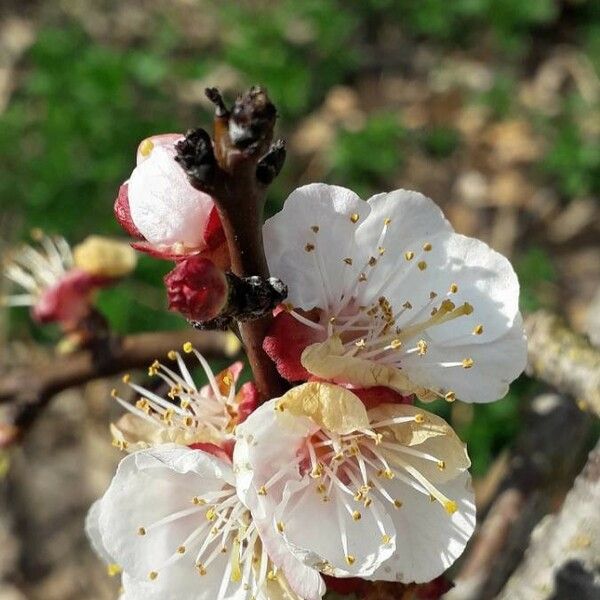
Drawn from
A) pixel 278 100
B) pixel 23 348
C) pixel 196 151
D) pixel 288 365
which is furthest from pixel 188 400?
pixel 278 100

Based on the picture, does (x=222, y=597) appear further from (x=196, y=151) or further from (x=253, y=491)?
(x=196, y=151)

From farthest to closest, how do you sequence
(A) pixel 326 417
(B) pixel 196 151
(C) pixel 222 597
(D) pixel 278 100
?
(D) pixel 278 100
(C) pixel 222 597
(A) pixel 326 417
(B) pixel 196 151

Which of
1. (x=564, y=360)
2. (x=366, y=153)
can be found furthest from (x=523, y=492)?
(x=366, y=153)

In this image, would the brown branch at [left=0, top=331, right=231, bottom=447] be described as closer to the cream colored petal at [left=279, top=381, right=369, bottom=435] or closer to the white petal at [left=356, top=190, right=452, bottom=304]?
the white petal at [left=356, top=190, right=452, bottom=304]

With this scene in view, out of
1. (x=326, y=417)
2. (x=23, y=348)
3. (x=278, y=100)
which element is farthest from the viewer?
(x=278, y=100)

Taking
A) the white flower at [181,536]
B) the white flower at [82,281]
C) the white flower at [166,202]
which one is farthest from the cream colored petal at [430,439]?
the white flower at [82,281]

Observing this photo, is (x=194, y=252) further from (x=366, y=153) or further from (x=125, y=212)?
(x=366, y=153)

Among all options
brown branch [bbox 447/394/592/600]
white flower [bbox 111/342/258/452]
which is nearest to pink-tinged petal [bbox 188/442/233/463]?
white flower [bbox 111/342/258/452]
